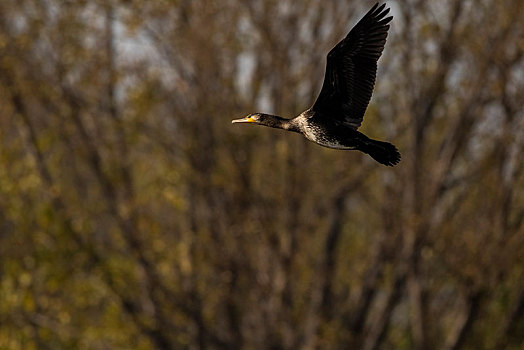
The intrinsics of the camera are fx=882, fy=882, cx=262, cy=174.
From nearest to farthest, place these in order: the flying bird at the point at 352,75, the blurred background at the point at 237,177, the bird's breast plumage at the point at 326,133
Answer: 1. the bird's breast plumage at the point at 326,133
2. the flying bird at the point at 352,75
3. the blurred background at the point at 237,177

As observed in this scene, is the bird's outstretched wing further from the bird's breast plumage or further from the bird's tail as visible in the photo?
the bird's tail

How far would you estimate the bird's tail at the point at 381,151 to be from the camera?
489cm

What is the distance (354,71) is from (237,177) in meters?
7.62

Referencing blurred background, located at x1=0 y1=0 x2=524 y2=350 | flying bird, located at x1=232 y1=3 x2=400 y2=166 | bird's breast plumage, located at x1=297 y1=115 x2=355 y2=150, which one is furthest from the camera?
blurred background, located at x1=0 y1=0 x2=524 y2=350

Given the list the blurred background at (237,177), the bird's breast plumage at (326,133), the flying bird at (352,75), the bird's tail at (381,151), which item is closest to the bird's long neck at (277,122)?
the flying bird at (352,75)

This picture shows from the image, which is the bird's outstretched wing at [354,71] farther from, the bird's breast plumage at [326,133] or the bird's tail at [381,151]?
the bird's tail at [381,151]

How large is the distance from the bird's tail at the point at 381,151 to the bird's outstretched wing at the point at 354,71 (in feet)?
0.93

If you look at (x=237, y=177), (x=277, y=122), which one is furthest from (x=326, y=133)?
(x=237, y=177)

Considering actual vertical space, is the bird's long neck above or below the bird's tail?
above

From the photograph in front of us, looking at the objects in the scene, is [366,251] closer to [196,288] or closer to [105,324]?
[196,288]

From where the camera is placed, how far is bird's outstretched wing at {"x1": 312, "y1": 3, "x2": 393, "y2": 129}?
5.20m

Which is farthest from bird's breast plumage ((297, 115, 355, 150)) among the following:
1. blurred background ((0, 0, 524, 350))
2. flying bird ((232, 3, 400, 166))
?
blurred background ((0, 0, 524, 350))

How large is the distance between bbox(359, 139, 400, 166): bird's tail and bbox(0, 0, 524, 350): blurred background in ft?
22.2

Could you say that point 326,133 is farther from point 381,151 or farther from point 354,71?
point 354,71
